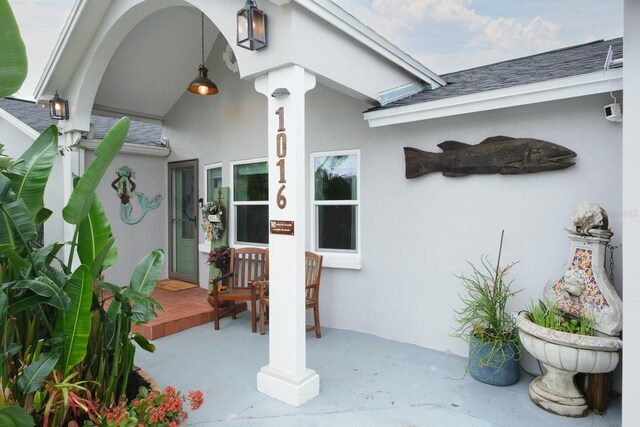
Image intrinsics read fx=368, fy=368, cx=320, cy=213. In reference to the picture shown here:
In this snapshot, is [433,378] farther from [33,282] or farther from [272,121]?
[33,282]

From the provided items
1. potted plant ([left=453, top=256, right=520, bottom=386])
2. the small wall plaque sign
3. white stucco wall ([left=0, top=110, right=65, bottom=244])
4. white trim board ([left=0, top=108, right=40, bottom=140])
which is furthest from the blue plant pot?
white trim board ([left=0, top=108, right=40, bottom=140])

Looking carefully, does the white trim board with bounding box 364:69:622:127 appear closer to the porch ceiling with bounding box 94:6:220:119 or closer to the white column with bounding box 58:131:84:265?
the porch ceiling with bounding box 94:6:220:119

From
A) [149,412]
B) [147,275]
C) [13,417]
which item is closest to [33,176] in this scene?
[147,275]

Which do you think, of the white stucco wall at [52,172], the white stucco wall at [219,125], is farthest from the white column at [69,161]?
the white stucco wall at [219,125]

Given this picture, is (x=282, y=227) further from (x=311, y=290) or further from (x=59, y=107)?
(x=59, y=107)

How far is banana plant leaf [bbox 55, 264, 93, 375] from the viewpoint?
2.14 metres

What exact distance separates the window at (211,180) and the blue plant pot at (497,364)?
196 inches

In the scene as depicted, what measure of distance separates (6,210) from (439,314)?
4.13m

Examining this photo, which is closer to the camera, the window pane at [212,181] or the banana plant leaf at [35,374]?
the banana plant leaf at [35,374]

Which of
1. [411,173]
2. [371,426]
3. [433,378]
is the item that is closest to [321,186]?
[411,173]

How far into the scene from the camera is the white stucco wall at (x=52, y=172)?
22.9 ft

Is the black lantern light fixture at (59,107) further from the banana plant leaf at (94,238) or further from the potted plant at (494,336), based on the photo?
the potted plant at (494,336)

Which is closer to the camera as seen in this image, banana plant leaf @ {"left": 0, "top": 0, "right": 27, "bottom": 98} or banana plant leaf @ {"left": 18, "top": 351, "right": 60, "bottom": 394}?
banana plant leaf @ {"left": 0, "top": 0, "right": 27, "bottom": 98}

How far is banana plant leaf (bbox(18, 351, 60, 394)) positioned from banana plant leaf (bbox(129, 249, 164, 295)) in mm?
660
